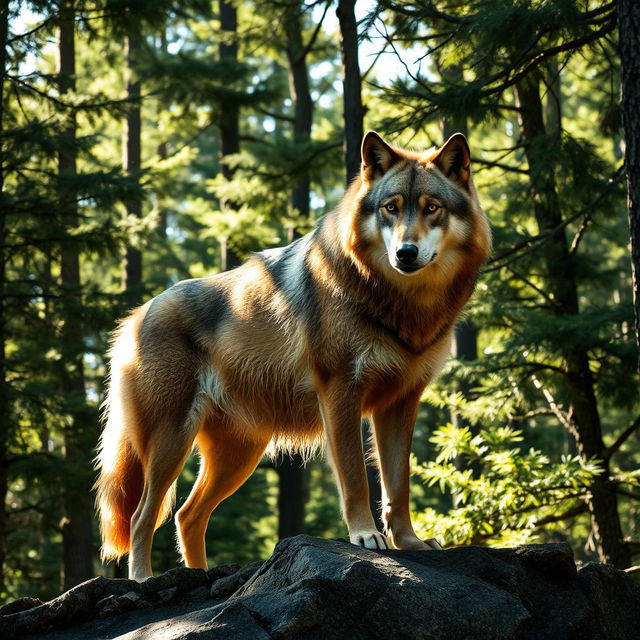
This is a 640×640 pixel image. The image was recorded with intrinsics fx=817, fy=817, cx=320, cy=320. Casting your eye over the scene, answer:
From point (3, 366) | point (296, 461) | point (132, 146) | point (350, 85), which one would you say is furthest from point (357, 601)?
point (132, 146)

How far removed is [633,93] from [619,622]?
10.6 feet

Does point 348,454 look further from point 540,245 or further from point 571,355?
point 571,355

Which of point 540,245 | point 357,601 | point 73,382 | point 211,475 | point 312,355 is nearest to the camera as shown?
point 357,601

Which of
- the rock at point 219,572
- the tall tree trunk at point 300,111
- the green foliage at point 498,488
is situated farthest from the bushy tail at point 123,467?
the tall tree trunk at point 300,111

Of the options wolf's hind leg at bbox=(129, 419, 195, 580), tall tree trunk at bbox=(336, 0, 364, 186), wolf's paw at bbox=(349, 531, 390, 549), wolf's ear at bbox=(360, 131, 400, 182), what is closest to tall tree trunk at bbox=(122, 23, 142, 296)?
tall tree trunk at bbox=(336, 0, 364, 186)

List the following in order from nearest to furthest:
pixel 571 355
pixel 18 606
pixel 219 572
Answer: pixel 18 606, pixel 219 572, pixel 571 355

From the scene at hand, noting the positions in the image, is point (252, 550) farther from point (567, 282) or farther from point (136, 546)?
point (136, 546)

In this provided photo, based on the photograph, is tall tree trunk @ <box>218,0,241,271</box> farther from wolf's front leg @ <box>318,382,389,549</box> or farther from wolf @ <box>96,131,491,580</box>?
wolf's front leg @ <box>318,382,389,549</box>

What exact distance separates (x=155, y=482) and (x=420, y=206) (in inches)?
97.4

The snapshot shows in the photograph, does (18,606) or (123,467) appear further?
(123,467)

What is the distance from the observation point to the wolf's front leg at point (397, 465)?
490cm

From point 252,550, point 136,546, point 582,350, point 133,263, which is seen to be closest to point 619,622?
point 136,546

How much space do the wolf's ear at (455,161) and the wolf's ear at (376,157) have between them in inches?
10.7

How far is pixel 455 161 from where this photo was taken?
5039 mm
